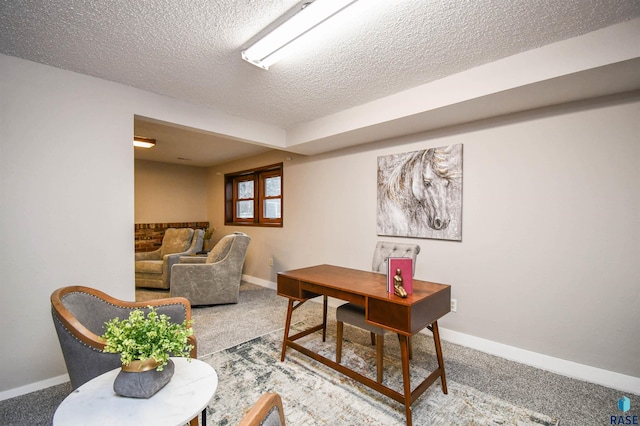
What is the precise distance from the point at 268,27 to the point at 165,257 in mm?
4058

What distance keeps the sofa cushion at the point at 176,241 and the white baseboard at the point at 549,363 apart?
4254mm

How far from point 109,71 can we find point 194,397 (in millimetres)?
2375

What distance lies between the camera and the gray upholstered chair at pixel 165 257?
4.54 meters

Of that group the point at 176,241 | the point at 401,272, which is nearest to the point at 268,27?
the point at 401,272

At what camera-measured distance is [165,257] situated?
14.9 feet

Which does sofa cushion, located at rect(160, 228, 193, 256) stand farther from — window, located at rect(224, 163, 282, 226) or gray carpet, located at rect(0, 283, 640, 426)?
gray carpet, located at rect(0, 283, 640, 426)

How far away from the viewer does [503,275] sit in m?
2.48

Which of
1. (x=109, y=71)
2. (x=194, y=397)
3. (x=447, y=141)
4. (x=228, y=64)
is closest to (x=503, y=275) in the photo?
(x=447, y=141)

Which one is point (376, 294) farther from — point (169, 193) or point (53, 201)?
point (169, 193)

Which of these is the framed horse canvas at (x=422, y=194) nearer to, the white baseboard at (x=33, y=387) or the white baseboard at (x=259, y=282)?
the white baseboard at (x=259, y=282)

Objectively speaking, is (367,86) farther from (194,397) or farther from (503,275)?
(194,397)

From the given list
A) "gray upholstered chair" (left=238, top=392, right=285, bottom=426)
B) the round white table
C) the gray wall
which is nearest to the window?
the gray wall

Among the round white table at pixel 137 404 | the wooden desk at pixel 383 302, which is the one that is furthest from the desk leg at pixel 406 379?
the round white table at pixel 137 404

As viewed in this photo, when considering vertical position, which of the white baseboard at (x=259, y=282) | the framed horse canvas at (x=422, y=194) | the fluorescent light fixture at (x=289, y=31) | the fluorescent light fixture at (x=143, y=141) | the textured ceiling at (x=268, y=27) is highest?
the textured ceiling at (x=268, y=27)
